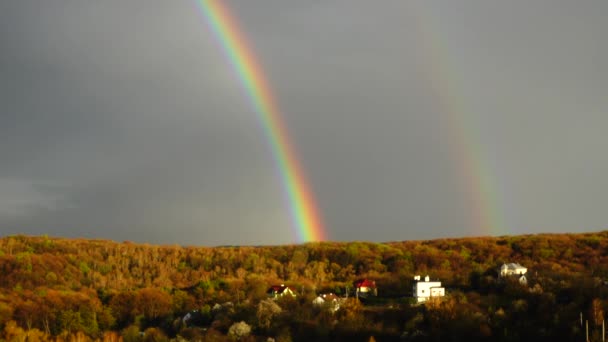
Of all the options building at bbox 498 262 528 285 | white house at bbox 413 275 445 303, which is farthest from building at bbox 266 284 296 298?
building at bbox 498 262 528 285

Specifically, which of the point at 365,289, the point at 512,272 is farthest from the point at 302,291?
the point at 512,272

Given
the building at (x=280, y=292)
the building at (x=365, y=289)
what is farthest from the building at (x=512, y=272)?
the building at (x=280, y=292)

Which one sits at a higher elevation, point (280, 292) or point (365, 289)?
→ point (365, 289)

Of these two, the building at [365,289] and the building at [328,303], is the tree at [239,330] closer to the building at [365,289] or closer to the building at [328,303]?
the building at [328,303]

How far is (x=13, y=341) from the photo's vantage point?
1864 inches

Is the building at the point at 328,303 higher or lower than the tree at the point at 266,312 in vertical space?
higher

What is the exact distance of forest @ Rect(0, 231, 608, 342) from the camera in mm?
38688

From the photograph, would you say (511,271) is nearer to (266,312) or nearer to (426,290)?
(426,290)

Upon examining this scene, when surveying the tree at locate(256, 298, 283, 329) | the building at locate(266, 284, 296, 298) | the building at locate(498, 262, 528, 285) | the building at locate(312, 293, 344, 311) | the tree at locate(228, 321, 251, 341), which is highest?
the building at locate(498, 262, 528, 285)

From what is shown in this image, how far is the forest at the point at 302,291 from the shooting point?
38688 mm

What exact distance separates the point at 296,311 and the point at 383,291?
14.8 m

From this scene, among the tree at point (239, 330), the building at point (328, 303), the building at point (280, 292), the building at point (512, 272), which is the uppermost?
the building at point (512, 272)

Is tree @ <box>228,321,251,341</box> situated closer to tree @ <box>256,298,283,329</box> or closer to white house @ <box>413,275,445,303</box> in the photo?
tree @ <box>256,298,283,329</box>

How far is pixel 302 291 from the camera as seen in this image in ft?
195
